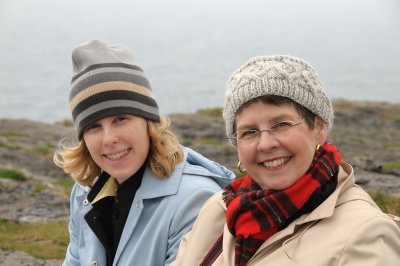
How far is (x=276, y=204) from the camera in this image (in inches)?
135

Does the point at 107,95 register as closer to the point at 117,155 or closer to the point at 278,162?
the point at 117,155

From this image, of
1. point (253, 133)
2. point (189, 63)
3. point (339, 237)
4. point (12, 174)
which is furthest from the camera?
point (189, 63)

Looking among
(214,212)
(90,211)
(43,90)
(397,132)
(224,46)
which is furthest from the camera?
(224,46)

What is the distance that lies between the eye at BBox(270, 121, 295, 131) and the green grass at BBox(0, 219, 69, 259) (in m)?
5.80

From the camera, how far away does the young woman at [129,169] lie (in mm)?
4766

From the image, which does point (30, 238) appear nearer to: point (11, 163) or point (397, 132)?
point (11, 163)

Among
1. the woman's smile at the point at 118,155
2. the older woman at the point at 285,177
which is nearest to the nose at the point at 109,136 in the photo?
the woman's smile at the point at 118,155

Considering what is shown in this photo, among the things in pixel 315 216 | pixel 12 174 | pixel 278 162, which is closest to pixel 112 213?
pixel 278 162

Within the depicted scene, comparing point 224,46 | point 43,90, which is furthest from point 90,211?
point 224,46

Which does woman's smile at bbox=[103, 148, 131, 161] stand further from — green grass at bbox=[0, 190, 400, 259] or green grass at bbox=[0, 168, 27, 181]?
green grass at bbox=[0, 168, 27, 181]

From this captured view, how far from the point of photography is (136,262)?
4766 millimetres

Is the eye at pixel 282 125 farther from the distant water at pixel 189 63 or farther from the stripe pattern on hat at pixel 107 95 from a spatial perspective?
the distant water at pixel 189 63

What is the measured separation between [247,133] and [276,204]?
49cm

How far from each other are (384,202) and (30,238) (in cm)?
544
